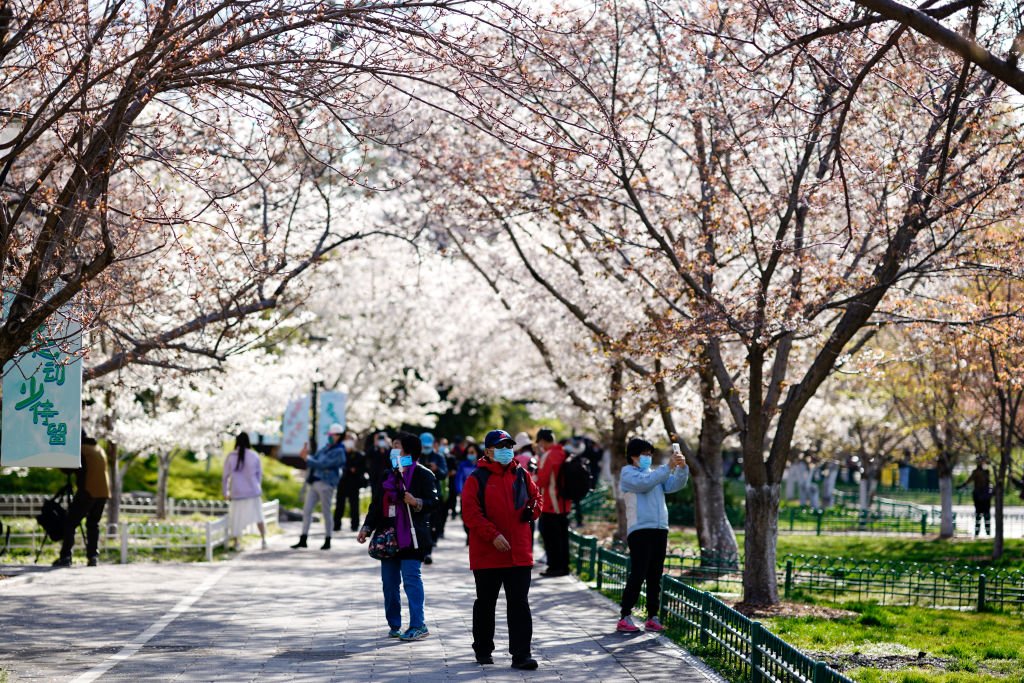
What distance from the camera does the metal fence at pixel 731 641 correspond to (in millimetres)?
7775

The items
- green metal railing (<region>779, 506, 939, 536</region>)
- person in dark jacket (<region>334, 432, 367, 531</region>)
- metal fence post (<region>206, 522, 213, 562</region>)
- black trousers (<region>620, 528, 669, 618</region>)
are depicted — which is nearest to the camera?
black trousers (<region>620, 528, 669, 618</region>)

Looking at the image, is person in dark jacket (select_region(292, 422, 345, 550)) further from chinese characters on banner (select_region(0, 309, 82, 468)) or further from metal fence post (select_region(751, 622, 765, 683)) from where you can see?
metal fence post (select_region(751, 622, 765, 683))

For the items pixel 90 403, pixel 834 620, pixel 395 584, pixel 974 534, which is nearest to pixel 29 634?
pixel 395 584

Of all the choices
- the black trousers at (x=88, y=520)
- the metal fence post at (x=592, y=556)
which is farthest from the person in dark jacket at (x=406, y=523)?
the black trousers at (x=88, y=520)

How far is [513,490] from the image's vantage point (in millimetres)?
9742

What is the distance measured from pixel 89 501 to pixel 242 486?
2963 mm

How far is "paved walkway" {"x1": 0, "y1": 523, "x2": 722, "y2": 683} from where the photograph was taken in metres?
9.41

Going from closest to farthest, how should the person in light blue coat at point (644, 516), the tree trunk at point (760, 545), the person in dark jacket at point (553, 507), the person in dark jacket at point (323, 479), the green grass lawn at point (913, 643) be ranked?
1. the green grass lawn at point (913, 643)
2. the person in light blue coat at point (644, 516)
3. the tree trunk at point (760, 545)
4. the person in dark jacket at point (553, 507)
5. the person in dark jacket at point (323, 479)

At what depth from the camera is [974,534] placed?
109 ft

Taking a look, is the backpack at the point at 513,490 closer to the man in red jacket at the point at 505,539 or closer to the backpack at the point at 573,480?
the man in red jacket at the point at 505,539

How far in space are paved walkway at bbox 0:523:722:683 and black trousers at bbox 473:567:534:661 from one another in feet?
0.59

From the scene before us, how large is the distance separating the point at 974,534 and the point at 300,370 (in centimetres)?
1736

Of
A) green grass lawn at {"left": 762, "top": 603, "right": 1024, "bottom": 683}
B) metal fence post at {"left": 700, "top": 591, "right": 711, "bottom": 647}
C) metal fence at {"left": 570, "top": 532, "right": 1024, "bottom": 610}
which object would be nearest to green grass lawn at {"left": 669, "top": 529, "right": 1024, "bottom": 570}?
metal fence at {"left": 570, "top": 532, "right": 1024, "bottom": 610}

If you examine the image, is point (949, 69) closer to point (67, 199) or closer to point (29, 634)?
point (67, 199)
